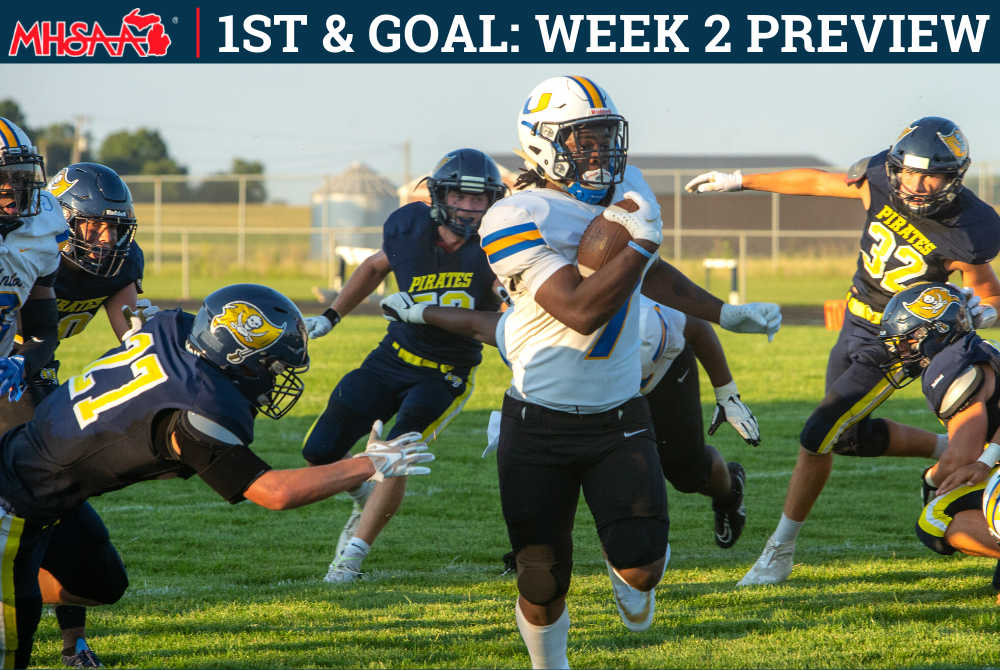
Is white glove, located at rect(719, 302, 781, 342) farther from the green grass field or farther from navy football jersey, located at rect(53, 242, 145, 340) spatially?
navy football jersey, located at rect(53, 242, 145, 340)

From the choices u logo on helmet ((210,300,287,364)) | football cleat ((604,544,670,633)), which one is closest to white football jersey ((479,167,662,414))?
football cleat ((604,544,670,633))

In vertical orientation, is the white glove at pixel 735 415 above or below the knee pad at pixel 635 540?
above

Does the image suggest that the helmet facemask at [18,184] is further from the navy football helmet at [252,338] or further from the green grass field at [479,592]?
the green grass field at [479,592]

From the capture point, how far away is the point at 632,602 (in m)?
3.60

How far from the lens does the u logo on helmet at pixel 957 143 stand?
15.7 feet

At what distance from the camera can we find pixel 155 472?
3.08 metres

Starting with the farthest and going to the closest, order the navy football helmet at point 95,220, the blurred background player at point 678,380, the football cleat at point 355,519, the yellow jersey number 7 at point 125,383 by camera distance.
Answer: the football cleat at point 355,519 → the navy football helmet at point 95,220 → the blurred background player at point 678,380 → the yellow jersey number 7 at point 125,383

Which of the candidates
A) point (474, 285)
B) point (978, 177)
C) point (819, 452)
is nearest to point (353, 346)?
point (474, 285)

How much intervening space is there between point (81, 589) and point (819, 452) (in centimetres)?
329

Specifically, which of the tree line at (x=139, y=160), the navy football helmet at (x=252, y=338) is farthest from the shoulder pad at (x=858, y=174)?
the tree line at (x=139, y=160)

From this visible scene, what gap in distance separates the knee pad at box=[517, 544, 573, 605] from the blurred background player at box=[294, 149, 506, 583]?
185cm

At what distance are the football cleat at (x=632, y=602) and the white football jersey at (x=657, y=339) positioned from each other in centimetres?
109

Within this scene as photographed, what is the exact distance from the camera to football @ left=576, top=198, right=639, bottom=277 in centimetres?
314

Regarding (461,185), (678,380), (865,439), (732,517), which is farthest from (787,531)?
(461,185)
